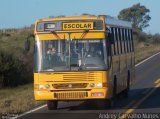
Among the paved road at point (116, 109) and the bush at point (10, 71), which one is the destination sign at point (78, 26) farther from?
the bush at point (10, 71)

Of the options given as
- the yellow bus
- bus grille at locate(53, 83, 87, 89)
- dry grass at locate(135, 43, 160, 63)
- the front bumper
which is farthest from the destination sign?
dry grass at locate(135, 43, 160, 63)

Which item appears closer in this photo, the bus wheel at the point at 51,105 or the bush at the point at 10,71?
the bus wheel at the point at 51,105

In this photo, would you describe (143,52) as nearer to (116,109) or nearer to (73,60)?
(116,109)

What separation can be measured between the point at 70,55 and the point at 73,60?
0.17m

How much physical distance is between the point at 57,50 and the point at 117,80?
2832 millimetres

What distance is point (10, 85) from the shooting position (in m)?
36.8

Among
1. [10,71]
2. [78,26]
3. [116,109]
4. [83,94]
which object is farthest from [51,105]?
[10,71]

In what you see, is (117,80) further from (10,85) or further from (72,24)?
(10,85)

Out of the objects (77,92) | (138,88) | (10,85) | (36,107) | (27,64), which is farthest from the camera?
(27,64)

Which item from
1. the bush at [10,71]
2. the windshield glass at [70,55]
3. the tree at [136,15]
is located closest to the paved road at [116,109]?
the windshield glass at [70,55]

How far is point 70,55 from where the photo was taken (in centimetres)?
1758

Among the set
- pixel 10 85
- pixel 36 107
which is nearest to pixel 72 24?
pixel 36 107

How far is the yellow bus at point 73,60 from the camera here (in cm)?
1731

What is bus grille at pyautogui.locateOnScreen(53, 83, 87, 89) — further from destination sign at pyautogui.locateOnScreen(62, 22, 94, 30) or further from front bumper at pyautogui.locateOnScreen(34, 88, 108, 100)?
destination sign at pyautogui.locateOnScreen(62, 22, 94, 30)
